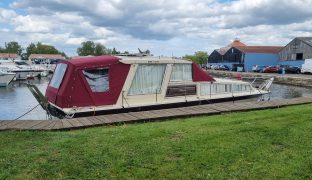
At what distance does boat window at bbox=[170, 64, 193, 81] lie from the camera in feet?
51.6

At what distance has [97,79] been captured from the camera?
1408 cm

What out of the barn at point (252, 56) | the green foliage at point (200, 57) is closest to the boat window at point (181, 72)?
the barn at point (252, 56)

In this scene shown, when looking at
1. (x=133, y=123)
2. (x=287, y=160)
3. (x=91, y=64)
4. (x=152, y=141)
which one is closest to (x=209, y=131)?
(x=152, y=141)

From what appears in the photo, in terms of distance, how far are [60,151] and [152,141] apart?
5.88 feet

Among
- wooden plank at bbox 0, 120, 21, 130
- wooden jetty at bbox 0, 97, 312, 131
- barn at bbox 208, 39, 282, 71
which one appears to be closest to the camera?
wooden plank at bbox 0, 120, 21, 130

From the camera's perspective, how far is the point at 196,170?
18.5ft

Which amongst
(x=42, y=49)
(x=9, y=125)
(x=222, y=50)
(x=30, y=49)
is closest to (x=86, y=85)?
(x=9, y=125)

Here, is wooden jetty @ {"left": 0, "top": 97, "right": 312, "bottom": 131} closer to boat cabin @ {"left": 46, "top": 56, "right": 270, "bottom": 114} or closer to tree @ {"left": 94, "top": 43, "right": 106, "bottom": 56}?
boat cabin @ {"left": 46, "top": 56, "right": 270, "bottom": 114}

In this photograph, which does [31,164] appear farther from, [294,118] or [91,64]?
[91,64]

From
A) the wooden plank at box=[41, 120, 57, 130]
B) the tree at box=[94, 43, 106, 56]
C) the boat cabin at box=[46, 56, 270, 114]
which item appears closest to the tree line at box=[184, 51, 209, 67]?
the tree at box=[94, 43, 106, 56]

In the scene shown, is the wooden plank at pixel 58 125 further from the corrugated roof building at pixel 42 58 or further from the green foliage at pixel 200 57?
the green foliage at pixel 200 57

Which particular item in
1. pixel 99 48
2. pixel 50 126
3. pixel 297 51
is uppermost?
pixel 99 48

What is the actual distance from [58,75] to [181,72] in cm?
530

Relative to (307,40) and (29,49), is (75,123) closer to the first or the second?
(307,40)
